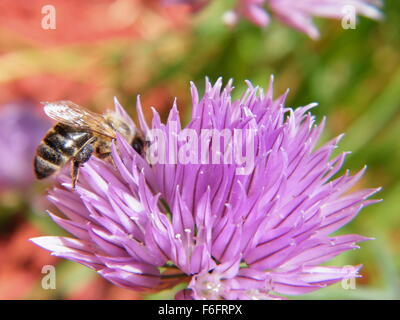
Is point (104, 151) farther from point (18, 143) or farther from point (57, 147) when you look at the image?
point (18, 143)

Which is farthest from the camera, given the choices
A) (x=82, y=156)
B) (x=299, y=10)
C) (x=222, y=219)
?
(x=299, y=10)

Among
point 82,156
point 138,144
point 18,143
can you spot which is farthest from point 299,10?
point 18,143

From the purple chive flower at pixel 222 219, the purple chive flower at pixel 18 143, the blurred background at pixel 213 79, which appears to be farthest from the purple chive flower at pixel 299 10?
the purple chive flower at pixel 18 143

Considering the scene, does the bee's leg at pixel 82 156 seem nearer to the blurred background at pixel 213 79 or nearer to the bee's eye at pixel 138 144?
the bee's eye at pixel 138 144

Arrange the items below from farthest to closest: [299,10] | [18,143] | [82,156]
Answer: [18,143]
[299,10]
[82,156]

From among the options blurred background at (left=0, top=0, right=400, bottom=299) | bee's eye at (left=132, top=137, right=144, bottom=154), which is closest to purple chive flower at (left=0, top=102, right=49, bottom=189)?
blurred background at (left=0, top=0, right=400, bottom=299)

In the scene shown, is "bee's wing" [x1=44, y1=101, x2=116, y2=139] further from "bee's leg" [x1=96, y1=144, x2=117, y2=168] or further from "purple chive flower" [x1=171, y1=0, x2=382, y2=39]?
"purple chive flower" [x1=171, y1=0, x2=382, y2=39]
